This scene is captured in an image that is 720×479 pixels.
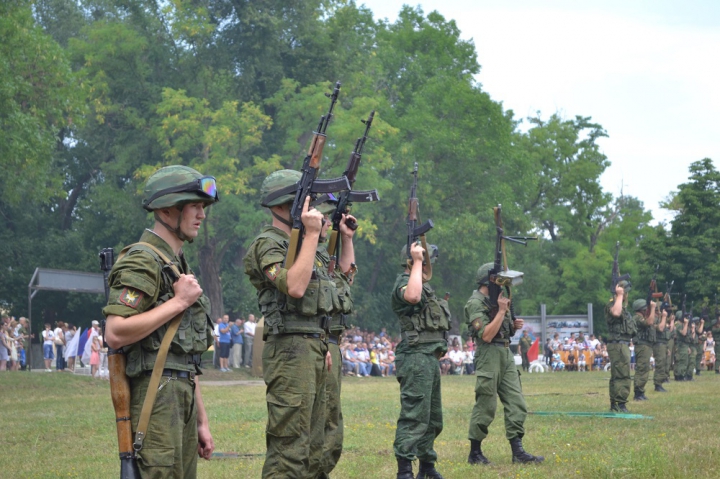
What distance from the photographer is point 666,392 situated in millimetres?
23188

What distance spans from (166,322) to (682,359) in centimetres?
2789

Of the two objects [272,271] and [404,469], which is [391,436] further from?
[272,271]

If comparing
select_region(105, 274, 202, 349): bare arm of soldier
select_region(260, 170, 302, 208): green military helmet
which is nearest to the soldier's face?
select_region(105, 274, 202, 349): bare arm of soldier

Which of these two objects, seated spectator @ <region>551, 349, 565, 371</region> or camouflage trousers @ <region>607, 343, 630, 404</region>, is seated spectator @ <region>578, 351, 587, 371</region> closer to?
seated spectator @ <region>551, 349, 565, 371</region>

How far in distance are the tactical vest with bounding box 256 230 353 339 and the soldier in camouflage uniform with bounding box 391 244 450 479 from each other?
248 centimetres

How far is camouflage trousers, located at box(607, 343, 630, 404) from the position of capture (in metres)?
17.6

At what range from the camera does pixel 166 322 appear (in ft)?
16.9

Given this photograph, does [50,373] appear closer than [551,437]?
No

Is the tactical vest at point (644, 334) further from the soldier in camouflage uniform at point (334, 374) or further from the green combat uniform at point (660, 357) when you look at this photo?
the soldier in camouflage uniform at point (334, 374)

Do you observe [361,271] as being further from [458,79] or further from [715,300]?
[715,300]

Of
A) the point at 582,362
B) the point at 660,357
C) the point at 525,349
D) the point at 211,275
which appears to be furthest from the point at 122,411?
the point at 582,362

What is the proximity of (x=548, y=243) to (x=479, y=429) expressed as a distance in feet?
189

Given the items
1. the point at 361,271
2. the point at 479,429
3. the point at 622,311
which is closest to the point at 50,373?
the point at 622,311

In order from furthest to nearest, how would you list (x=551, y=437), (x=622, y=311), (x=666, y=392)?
(x=666, y=392) → (x=622, y=311) → (x=551, y=437)
